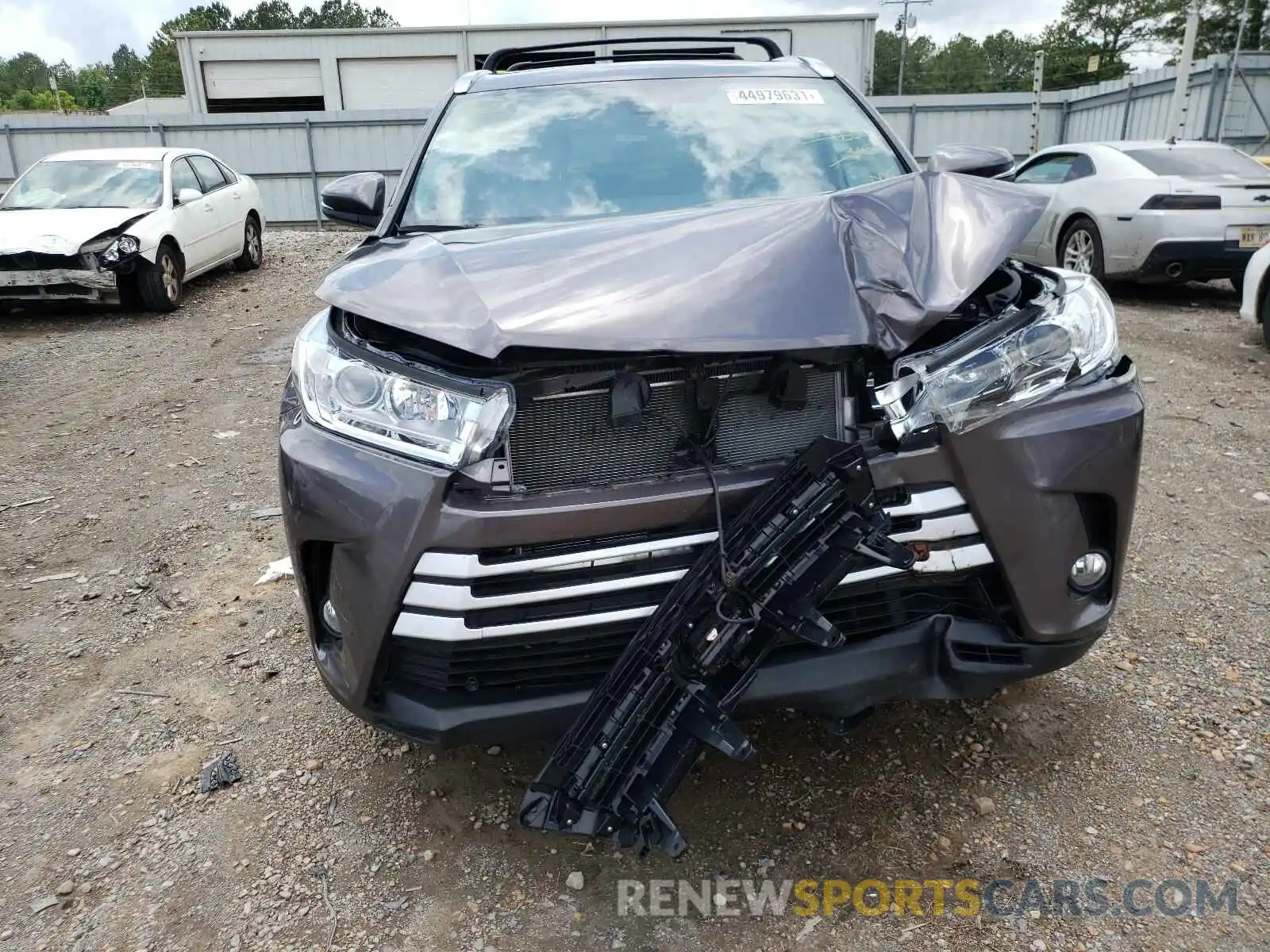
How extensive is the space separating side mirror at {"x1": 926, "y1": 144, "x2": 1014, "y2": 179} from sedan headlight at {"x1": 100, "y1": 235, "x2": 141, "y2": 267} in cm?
736

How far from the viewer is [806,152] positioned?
126 inches

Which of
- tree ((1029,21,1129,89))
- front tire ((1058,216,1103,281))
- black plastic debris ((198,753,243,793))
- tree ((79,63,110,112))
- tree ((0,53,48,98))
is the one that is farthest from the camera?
tree ((0,53,48,98))

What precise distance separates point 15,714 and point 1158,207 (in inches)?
340

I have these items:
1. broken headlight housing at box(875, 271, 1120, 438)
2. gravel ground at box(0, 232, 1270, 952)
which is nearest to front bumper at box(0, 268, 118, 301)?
gravel ground at box(0, 232, 1270, 952)

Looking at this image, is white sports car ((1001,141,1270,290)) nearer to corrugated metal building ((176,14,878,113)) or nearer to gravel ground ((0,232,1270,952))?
gravel ground ((0,232,1270,952))

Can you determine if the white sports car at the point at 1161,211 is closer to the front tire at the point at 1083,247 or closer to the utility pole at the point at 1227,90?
the front tire at the point at 1083,247

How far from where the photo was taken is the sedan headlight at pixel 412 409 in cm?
184

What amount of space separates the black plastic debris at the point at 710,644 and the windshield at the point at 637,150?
56.2 inches

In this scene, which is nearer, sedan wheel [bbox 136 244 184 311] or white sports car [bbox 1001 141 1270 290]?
white sports car [bbox 1001 141 1270 290]

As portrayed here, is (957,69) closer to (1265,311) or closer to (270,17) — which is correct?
(270,17)

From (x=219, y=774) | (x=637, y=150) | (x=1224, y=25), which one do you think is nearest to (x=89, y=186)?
(x=637, y=150)

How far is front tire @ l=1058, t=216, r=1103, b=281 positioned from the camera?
27.3 feet

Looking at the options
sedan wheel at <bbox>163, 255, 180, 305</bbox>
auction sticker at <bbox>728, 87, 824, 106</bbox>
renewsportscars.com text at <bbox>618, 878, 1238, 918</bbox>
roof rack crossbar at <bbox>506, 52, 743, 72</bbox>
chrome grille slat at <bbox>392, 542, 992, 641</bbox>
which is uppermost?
roof rack crossbar at <bbox>506, 52, 743, 72</bbox>

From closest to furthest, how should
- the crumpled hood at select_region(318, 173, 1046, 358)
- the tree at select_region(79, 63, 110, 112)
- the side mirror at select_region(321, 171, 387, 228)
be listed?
the crumpled hood at select_region(318, 173, 1046, 358) → the side mirror at select_region(321, 171, 387, 228) → the tree at select_region(79, 63, 110, 112)
